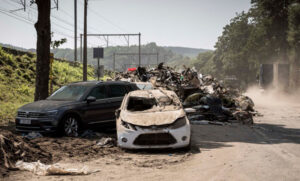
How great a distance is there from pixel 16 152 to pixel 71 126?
3.49 m

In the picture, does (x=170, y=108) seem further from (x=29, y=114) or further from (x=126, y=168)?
(x=29, y=114)

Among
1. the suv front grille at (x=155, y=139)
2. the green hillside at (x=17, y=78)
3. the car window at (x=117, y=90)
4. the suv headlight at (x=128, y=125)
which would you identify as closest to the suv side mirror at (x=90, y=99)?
the car window at (x=117, y=90)

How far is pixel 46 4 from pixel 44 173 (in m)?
11.3

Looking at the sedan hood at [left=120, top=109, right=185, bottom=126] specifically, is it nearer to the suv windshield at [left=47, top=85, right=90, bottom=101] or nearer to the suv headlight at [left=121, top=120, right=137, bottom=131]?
the suv headlight at [left=121, top=120, right=137, bottom=131]

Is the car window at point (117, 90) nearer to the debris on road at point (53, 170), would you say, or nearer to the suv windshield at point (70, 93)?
the suv windshield at point (70, 93)

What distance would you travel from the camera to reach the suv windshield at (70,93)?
12.7m

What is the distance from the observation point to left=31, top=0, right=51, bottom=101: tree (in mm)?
16781

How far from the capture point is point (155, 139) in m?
9.35

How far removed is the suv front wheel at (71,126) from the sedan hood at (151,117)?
2.44 m

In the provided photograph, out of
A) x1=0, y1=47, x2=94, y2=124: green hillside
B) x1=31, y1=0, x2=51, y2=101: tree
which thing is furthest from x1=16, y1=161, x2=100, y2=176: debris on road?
x1=0, y1=47, x2=94, y2=124: green hillside

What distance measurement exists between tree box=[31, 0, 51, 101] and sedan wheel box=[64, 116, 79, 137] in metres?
5.67

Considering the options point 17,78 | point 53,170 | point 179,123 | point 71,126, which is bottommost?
point 53,170

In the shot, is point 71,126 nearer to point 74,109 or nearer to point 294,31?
point 74,109

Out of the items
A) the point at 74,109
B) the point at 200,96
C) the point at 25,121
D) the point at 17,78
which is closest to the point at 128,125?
the point at 74,109
